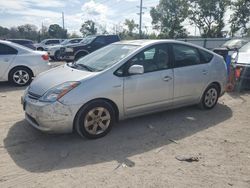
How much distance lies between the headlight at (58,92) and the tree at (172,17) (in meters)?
44.3

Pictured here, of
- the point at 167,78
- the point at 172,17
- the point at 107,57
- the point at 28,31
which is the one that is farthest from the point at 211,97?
the point at 28,31

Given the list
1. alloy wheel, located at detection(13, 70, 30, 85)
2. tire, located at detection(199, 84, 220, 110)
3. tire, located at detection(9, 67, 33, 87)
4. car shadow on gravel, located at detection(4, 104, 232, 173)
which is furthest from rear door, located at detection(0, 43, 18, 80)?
tire, located at detection(199, 84, 220, 110)

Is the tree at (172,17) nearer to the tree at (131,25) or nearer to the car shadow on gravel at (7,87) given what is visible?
the tree at (131,25)

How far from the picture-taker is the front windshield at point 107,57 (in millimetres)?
4916

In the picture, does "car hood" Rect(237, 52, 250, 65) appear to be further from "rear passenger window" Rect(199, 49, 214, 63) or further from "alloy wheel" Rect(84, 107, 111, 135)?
"alloy wheel" Rect(84, 107, 111, 135)

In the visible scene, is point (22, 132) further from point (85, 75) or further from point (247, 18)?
point (247, 18)

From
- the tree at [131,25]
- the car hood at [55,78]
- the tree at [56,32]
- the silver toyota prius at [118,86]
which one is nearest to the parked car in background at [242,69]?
the silver toyota prius at [118,86]

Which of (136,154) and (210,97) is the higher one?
(210,97)

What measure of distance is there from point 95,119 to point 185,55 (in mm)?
2398

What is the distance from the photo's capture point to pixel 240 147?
14.3 ft

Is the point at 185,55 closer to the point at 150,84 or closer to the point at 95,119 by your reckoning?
the point at 150,84

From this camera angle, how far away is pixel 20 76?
29.8 ft

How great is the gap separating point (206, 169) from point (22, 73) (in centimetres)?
718

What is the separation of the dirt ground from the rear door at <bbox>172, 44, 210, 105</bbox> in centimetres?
47
